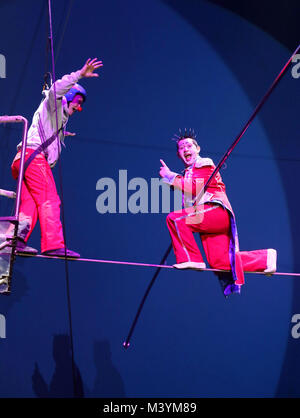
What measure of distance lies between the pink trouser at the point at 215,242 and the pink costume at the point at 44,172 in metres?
0.66

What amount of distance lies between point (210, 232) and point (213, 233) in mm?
27

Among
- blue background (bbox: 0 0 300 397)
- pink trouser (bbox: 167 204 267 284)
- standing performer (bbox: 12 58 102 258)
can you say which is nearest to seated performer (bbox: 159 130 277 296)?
pink trouser (bbox: 167 204 267 284)

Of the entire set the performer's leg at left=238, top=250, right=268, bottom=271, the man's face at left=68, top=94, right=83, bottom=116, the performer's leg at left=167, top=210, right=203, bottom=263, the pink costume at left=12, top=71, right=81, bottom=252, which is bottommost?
the performer's leg at left=238, top=250, right=268, bottom=271

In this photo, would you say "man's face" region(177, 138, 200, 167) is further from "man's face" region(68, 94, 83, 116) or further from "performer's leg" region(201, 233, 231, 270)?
"man's face" region(68, 94, 83, 116)

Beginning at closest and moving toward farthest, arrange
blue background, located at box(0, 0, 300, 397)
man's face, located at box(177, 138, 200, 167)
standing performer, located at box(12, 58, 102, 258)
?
1. standing performer, located at box(12, 58, 102, 258)
2. man's face, located at box(177, 138, 200, 167)
3. blue background, located at box(0, 0, 300, 397)

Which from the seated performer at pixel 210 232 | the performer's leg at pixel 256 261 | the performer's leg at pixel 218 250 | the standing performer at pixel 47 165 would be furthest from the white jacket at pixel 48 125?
the performer's leg at pixel 256 261

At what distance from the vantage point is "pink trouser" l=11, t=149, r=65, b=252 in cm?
325

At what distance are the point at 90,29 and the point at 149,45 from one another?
18.0 inches

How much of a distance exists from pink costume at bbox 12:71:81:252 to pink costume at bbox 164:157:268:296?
679mm

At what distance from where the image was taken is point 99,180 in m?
4.32

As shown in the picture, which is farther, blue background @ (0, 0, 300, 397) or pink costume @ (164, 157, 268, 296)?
blue background @ (0, 0, 300, 397)

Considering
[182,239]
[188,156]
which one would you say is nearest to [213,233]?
[182,239]

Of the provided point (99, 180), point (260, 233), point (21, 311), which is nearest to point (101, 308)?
point (21, 311)

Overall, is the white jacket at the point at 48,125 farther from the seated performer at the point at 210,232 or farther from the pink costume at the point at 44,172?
the seated performer at the point at 210,232
